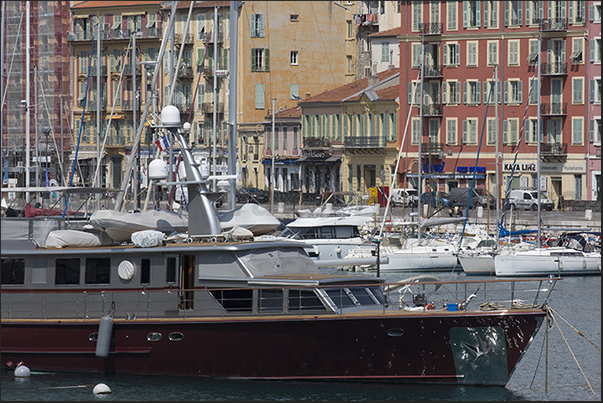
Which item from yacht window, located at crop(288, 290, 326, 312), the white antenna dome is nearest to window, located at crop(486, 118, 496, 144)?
the white antenna dome

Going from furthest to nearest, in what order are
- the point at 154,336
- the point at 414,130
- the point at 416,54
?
1. the point at 414,130
2. the point at 416,54
3. the point at 154,336

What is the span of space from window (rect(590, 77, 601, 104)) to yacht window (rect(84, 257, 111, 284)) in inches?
2305

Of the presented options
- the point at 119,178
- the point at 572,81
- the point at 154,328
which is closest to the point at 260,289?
the point at 154,328

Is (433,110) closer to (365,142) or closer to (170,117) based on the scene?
(365,142)

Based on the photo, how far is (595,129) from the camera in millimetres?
76938

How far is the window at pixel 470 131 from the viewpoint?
80875 mm

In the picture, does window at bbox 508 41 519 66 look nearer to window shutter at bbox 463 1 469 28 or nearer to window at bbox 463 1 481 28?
window at bbox 463 1 481 28

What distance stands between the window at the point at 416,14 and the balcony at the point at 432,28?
53cm

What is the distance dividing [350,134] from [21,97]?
2807 cm

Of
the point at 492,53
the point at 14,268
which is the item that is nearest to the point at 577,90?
the point at 492,53

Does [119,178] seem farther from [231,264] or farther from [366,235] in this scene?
[231,264]

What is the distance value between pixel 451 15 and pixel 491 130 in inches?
346

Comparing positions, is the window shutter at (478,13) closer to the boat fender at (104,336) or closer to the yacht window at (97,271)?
the yacht window at (97,271)

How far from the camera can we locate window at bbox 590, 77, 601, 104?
76562 mm
